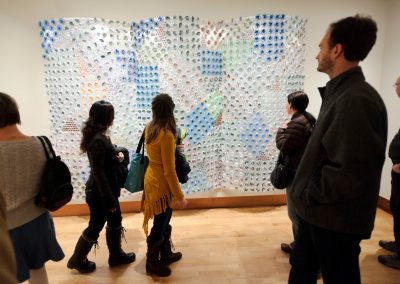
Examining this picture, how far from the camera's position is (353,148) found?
101cm

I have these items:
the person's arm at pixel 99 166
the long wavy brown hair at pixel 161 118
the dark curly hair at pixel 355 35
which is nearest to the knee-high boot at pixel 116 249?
the person's arm at pixel 99 166

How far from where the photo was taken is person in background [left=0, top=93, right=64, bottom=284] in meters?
1.26

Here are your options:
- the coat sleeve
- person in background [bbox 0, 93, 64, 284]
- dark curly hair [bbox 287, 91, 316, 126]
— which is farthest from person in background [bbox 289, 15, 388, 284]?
person in background [bbox 0, 93, 64, 284]

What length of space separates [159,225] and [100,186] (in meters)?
0.50

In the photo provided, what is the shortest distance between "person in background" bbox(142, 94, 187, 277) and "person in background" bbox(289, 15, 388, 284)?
82 centimetres

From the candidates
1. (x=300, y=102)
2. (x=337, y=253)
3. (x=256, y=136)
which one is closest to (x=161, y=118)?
(x=300, y=102)

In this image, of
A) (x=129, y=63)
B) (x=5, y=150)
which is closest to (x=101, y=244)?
(x=5, y=150)

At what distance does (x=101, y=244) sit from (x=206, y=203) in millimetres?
1251

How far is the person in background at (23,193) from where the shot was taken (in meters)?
1.26

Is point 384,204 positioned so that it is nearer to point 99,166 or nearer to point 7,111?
point 99,166

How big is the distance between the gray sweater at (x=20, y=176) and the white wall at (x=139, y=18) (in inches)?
71.4

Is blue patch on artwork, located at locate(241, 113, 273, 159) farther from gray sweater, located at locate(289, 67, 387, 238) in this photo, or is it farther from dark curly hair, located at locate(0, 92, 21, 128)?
dark curly hair, located at locate(0, 92, 21, 128)

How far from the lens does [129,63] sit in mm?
2646

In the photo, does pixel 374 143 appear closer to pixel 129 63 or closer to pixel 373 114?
pixel 373 114
